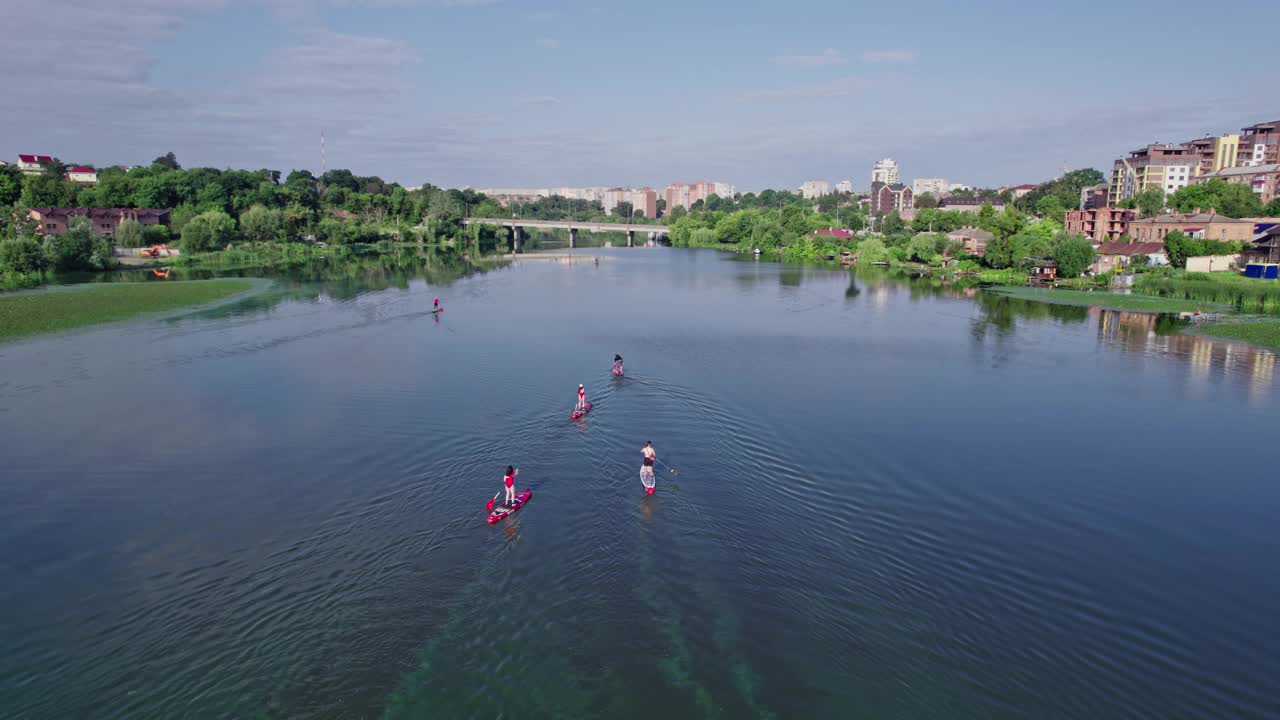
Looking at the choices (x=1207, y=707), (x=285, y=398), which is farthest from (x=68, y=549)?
(x=1207, y=707)

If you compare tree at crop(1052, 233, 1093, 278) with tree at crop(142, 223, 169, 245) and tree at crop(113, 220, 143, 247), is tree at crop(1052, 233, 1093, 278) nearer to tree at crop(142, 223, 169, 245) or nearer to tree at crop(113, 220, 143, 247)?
tree at crop(113, 220, 143, 247)

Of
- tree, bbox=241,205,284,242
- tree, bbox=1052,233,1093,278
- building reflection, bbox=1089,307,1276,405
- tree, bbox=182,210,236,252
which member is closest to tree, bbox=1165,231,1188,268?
tree, bbox=1052,233,1093,278

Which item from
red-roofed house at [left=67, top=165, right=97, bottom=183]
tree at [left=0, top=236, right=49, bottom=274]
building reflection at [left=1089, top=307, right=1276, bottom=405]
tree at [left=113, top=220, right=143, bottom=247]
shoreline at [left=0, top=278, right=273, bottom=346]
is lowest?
building reflection at [left=1089, top=307, right=1276, bottom=405]

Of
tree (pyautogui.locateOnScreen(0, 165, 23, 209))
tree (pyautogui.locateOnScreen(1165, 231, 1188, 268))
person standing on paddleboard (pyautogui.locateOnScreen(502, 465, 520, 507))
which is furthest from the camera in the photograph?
tree (pyautogui.locateOnScreen(0, 165, 23, 209))

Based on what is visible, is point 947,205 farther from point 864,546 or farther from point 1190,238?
point 864,546

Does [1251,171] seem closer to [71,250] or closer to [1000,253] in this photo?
[1000,253]

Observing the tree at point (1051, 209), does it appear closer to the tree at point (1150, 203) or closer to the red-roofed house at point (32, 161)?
the tree at point (1150, 203)

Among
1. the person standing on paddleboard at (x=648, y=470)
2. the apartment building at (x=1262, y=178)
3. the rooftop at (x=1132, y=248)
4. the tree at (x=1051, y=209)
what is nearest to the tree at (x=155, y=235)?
the person standing on paddleboard at (x=648, y=470)

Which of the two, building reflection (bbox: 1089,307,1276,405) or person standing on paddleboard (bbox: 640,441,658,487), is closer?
person standing on paddleboard (bbox: 640,441,658,487)
